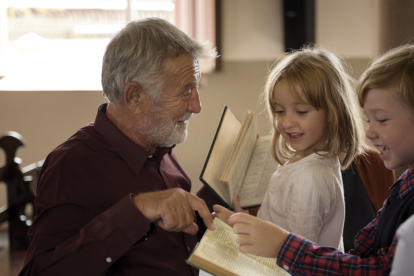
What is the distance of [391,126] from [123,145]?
2.83 feet

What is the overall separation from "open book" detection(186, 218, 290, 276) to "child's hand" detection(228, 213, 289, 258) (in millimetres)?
51

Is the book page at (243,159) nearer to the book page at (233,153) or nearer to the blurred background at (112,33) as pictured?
the book page at (233,153)

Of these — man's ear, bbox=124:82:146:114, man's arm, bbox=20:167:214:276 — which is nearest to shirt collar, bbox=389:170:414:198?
man's arm, bbox=20:167:214:276

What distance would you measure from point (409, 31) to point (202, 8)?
191 cm

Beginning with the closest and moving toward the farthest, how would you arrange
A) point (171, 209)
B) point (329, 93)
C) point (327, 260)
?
point (327, 260) → point (171, 209) → point (329, 93)

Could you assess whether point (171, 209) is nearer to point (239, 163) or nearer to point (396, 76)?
point (239, 163)

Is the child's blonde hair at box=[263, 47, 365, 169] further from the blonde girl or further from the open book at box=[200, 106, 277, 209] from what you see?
the open book at box=[200, 106, 277, 209]

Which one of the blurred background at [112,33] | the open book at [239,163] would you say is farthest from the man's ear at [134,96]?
the blurred background at [112,33]

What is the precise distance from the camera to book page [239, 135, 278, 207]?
5.21 feet

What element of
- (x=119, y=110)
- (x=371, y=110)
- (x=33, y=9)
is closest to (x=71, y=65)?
(x=33, y=9)

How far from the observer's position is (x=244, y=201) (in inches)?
61.8

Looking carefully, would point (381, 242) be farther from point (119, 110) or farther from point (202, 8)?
point (202, 8)

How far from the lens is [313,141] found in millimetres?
1356

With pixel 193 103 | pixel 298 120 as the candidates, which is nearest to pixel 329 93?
pixel 298 120
